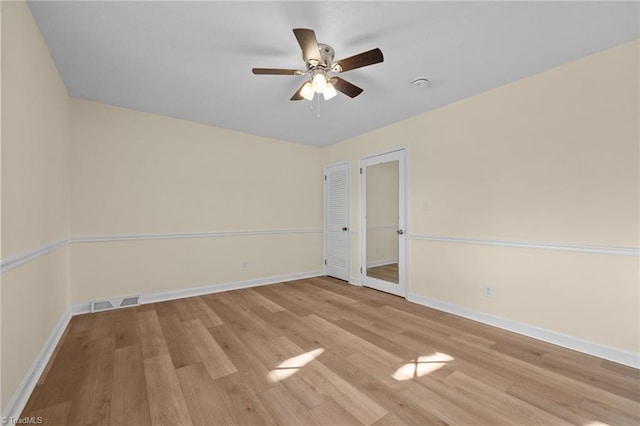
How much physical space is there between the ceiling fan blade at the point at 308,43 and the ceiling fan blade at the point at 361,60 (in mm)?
169

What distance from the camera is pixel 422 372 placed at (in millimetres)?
1986

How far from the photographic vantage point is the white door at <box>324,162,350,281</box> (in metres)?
4.78

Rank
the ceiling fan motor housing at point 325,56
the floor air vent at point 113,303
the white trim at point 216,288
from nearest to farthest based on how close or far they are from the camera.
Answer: the ceiling fan motor housing at point 325,56 < the floor air vent at point 113,303 < the white trim at point 216,288

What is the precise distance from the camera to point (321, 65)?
2.06m

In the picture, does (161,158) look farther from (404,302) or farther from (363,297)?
(404,302)

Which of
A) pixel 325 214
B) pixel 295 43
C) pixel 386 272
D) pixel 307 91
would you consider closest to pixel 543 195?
pixel 386 272

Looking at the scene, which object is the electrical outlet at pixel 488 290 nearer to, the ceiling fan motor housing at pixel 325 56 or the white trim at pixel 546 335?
the white trim at pixel 546 335

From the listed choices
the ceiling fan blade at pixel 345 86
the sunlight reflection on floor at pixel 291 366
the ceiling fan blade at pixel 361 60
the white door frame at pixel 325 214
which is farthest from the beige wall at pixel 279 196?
the ceiling fan blade at pixel 361 60

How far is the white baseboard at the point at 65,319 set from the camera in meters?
1.59

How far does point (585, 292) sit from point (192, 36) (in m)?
3.87

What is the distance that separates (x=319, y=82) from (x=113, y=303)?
3.56 m
